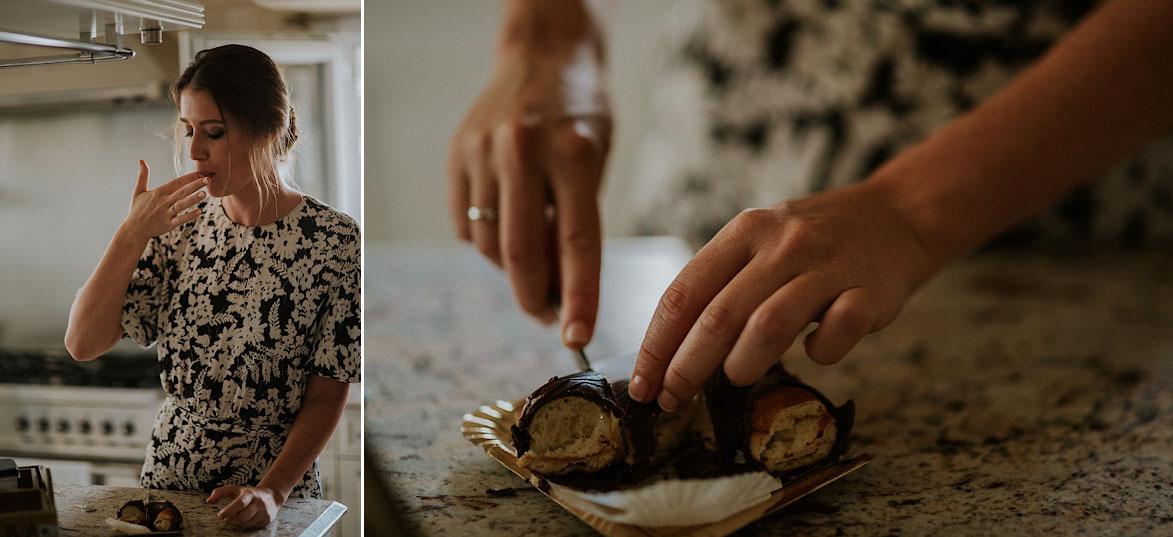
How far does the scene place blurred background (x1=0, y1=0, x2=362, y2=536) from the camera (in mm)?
287

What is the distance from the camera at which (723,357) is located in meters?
0.41

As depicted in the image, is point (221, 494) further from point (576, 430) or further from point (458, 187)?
point (458, 187)

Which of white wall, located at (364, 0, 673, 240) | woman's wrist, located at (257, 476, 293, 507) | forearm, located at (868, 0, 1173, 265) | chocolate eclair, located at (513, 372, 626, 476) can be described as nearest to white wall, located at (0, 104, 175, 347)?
woman's wrist, located at (257, 476, 293, 507)

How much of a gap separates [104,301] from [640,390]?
0.26m

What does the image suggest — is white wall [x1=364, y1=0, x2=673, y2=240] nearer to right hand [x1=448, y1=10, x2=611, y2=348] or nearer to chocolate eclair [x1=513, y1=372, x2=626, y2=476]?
right hand [x1=448, y1=10, x2=611, y2=348]

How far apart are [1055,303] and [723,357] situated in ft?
2.73

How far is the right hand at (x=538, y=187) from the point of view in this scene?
55 cm

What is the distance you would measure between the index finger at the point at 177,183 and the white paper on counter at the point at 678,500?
0.23 meters

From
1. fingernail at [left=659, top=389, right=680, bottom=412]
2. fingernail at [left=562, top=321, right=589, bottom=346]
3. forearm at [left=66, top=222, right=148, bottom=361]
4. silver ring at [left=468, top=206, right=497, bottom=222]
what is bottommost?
fingernail at [left=659, top=389, right=680, bottom=412]

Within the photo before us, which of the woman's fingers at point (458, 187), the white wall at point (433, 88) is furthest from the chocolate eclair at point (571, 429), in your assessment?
the white wall at point (433, 88)

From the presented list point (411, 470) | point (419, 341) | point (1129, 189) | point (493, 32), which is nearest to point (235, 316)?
point (411, 470)

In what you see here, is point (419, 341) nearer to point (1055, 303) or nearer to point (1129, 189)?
point (1055, 303)

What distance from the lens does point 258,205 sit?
0.98ft

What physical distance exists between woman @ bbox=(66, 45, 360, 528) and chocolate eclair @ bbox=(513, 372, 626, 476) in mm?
109
